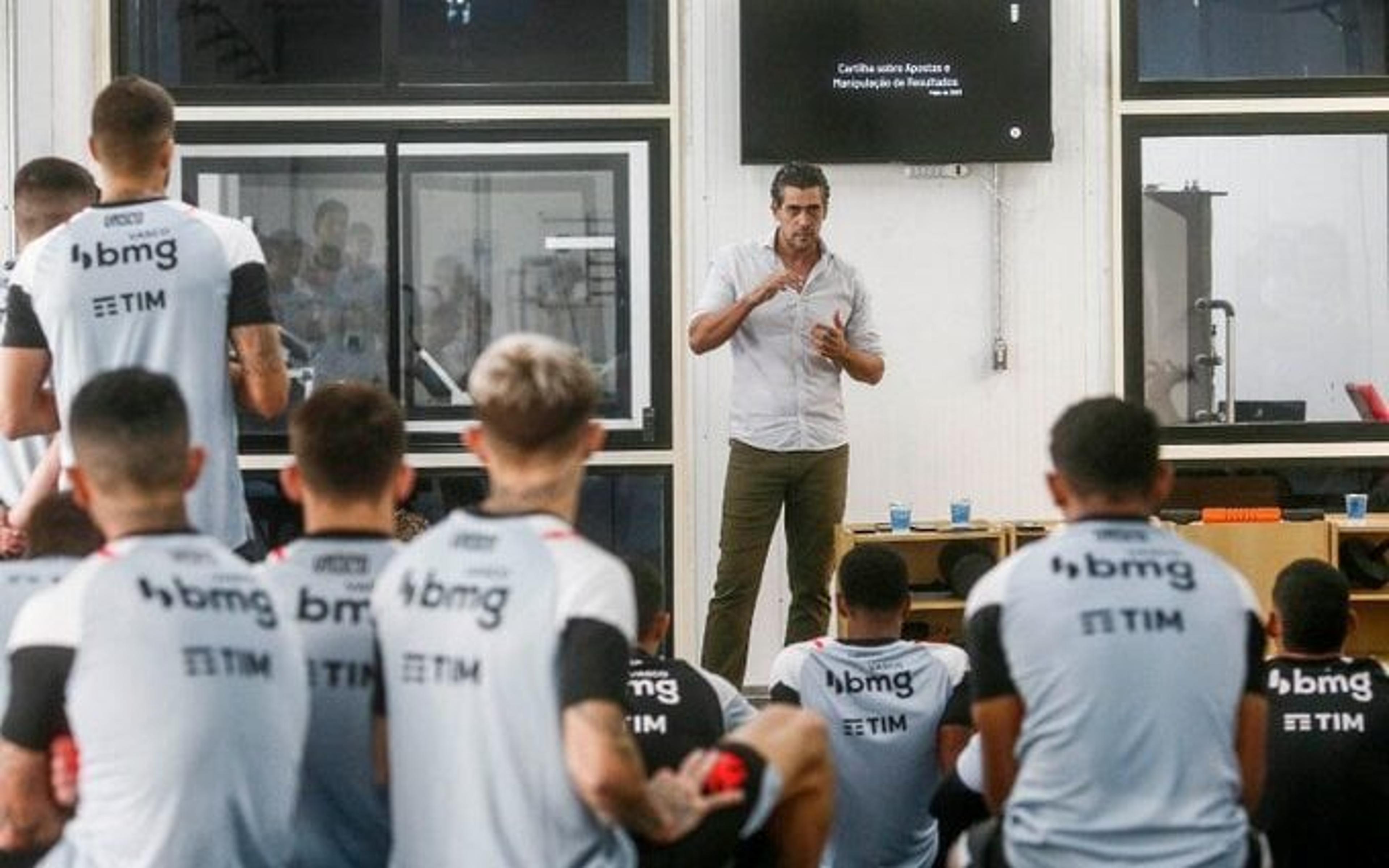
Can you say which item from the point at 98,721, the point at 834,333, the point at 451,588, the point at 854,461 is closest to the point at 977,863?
the point at 451,588

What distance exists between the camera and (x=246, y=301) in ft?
12.0

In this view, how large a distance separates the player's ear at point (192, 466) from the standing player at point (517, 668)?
1.00ft

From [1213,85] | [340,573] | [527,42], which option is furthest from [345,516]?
[1213,85]

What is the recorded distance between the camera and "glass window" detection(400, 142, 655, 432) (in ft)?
22.7

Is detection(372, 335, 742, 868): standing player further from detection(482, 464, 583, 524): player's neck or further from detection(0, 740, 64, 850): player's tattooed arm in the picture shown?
detection(0, 740, 64, 850): player's tattooed arm

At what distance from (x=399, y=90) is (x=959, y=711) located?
367 centimetres

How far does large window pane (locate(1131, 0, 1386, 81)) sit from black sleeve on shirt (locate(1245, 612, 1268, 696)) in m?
4.33

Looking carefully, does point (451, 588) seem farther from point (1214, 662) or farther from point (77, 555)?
point (1214, 662)

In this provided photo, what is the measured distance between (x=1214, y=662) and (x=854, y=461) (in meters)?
4.02

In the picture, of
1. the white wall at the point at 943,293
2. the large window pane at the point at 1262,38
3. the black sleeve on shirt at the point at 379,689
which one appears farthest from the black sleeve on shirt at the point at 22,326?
the large window pane at the point at 1262,38

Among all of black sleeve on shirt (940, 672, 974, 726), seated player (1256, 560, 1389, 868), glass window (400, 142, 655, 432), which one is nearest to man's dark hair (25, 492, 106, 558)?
black sleeve on shirt (940, 672, 974, 726)

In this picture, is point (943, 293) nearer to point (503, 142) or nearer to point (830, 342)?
point (830, 342)

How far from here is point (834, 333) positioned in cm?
604

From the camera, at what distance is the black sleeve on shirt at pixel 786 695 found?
4.05 m
